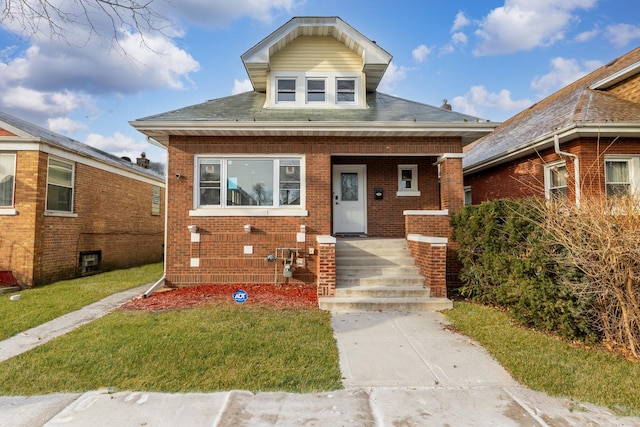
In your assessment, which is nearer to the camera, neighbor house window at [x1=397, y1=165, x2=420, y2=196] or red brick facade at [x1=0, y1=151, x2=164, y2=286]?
red brick facade at [x1=0, y1=151, x2=164, y2=286]

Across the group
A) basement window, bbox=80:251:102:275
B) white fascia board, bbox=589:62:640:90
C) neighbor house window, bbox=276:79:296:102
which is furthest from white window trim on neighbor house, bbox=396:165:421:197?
basement window, bbox=80:251:102:275

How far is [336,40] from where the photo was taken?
9.57 m

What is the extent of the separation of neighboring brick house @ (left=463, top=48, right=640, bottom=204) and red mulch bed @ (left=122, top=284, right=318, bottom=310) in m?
5.22

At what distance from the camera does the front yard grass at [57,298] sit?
18.0 feet

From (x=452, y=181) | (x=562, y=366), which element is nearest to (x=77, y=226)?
(x=452, y=181)

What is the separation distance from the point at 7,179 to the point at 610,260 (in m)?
12.5

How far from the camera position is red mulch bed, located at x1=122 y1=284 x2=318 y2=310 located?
20.6ft

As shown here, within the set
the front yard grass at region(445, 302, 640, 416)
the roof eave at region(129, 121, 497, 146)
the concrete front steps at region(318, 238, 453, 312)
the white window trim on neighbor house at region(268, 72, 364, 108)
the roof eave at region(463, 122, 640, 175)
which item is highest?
the white window trim on neighbor house at region(268, 72, 364, 108)

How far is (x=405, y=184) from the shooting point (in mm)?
9867

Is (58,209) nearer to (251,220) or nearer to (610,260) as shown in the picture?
(251,220)

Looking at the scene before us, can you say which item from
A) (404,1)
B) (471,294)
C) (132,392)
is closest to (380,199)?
(471,294)

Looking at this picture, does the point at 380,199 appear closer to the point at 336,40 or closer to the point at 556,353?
the point at 336,40

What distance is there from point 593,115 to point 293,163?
7.26 meters

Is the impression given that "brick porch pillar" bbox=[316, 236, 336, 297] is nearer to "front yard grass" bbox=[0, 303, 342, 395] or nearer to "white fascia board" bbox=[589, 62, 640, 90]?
"front yard grass" bbox=[0, 303, 342, 395]
